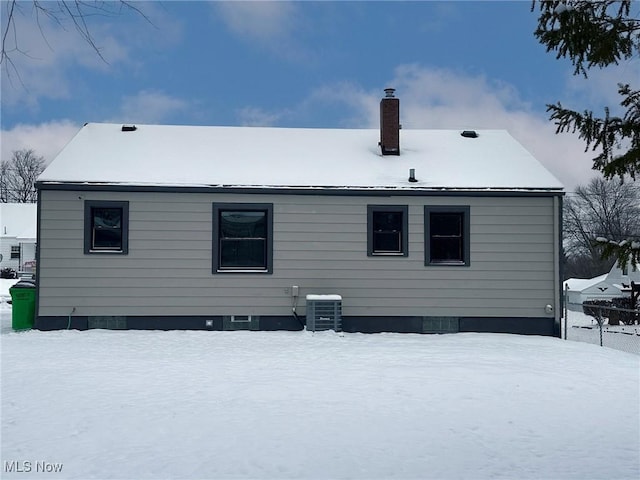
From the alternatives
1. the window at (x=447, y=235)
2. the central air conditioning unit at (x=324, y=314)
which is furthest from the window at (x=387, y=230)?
the central air conditioning unit at (x=324, y=314)

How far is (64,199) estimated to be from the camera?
44.2 ft

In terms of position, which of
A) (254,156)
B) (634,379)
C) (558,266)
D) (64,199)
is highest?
(254,156)

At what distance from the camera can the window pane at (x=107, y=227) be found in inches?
540

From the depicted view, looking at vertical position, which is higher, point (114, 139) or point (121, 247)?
point (114, 139)

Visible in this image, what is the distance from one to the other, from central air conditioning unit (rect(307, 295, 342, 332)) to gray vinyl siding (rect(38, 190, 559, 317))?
58 centimetres

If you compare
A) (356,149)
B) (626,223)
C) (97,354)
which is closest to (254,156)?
(356,149)

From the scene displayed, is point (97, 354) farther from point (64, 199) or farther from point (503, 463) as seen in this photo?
point (503, 463)

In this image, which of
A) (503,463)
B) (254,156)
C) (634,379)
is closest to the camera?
(503,463)

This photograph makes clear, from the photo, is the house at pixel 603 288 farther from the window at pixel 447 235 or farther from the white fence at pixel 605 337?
the window at pixel 447 235

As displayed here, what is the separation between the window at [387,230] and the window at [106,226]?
578cm

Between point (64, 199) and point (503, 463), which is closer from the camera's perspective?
point (503, 463)

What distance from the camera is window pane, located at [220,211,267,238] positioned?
1400cm

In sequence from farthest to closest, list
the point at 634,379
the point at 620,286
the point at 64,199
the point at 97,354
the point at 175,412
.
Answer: the point at 620,286 < the point at 64,199 < the point at 97,354 < the point at 634,379 < the point at 175,412

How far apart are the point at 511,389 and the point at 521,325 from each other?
6366 mm
